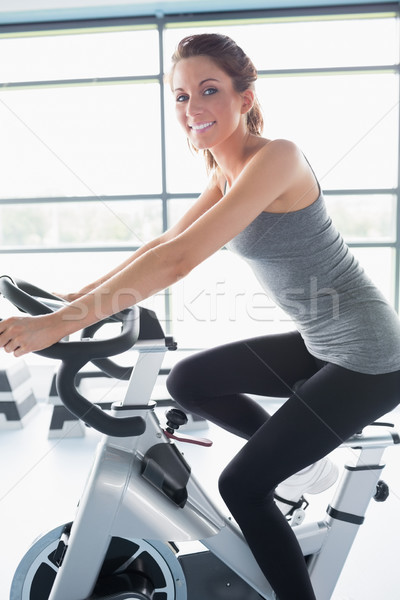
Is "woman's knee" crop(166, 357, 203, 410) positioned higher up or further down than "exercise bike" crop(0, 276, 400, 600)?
higher up

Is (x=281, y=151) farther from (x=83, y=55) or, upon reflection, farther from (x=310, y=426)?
(x=83, y=55)

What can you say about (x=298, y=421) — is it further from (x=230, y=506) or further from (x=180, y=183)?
(x=180, y=183)

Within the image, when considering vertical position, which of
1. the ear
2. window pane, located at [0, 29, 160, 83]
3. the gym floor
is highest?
window pane, located at [0, 29, 160, 83]

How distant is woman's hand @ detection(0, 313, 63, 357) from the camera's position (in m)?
0.80

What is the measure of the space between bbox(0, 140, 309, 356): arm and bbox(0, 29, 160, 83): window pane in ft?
10.3

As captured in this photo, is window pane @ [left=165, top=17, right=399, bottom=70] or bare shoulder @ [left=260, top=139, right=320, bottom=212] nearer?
bare shoulder @ [left=260, top=139, right=320, bottom=212]

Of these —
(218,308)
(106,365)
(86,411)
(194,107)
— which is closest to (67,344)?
(86,411)

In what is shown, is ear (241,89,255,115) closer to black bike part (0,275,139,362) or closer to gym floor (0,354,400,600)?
black bike part (0,275,139,362)

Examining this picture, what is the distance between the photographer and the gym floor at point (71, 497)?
5.48 ft

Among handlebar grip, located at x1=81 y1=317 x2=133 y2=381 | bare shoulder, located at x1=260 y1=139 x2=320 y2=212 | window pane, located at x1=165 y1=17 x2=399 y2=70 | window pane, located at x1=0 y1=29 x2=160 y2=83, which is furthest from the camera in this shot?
window pane, located at x1=0 y1=29 x2=160 y2=83

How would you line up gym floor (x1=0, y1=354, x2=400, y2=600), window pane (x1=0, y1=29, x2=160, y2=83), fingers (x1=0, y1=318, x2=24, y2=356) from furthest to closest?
window pane (x1=0, y1=29, x2=160, y2=83) < gym floor (x1=0, y1=354, x2=400, y2=600) < fingers (x1=0, y1=318, x2=24, y2=356)

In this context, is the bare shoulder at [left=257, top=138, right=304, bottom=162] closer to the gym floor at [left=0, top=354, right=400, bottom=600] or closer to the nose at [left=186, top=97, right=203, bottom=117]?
the nose at [left=186, top=97, right=203, bottom=117]

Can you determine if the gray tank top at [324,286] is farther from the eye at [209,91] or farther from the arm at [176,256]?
the eye at [209,91]

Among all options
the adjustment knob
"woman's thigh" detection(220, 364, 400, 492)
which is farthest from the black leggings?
the adjustment knob
